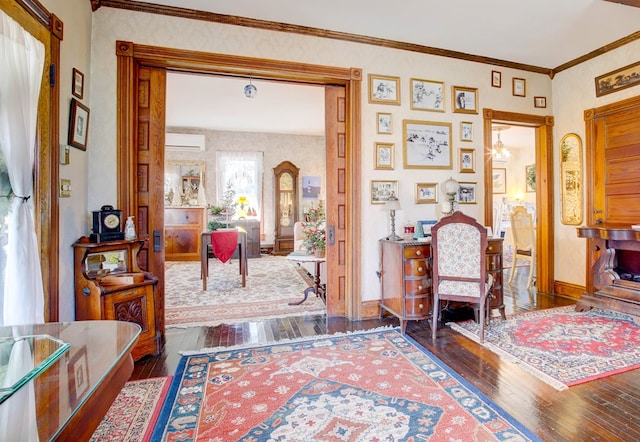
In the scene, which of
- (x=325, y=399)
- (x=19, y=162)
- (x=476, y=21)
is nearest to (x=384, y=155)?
(x=476, y=21)

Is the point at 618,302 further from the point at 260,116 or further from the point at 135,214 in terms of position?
the point at 260,116

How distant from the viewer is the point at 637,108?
11.6 feet

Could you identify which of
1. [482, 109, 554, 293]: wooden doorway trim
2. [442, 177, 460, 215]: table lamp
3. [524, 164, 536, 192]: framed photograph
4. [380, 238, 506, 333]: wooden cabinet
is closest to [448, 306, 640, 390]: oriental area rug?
[380, 238, 506, 333]: wooden cabinet

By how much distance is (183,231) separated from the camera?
7.08 m

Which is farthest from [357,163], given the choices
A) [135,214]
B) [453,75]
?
[135,214]

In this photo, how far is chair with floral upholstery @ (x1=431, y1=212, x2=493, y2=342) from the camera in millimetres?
2785

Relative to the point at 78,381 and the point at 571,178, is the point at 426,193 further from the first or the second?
the point at 78,381

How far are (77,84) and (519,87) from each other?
495 cm

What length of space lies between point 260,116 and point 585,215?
18.7ft

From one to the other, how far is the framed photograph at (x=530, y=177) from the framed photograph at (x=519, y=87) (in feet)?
16.1

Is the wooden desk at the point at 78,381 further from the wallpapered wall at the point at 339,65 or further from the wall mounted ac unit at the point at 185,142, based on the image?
the wall mounted ac unit at the point at 185,142

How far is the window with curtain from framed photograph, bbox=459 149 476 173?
5.17 metres

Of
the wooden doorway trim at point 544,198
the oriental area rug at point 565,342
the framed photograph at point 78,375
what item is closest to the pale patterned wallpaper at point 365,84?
the wooden doorway trim at point 544,198

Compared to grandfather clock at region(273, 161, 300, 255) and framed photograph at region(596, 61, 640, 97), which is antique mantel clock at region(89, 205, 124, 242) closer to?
grandfather clock at region(273, 161, 300, 255)
